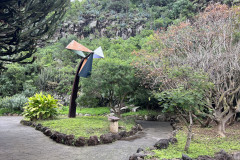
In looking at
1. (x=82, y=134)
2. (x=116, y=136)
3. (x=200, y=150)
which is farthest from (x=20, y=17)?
(x=200, y=150)

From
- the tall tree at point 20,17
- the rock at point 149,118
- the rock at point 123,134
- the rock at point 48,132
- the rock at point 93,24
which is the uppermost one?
the rock at point 93,24

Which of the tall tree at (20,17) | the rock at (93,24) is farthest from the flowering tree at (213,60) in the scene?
the rock at (93,24)

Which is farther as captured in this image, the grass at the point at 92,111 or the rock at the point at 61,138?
the grass at the point at 92,111

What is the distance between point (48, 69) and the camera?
1809 cm

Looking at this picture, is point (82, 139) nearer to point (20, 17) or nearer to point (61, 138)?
point (61, 138)

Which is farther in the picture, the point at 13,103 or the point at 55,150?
the point at 13,103

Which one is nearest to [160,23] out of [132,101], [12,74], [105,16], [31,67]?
[105,16]

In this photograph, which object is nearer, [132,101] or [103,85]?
[103,85]

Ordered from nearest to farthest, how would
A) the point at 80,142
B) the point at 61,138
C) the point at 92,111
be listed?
1. the point at 80,142
2. the point at 61,138
3. the point at 92,111

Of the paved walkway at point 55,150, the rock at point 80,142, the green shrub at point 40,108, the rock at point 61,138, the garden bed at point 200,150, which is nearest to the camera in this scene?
the garden bed at point 200,150

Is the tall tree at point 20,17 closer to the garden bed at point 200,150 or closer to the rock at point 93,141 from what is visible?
the rock at point 93,141

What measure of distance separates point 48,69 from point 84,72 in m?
9.61

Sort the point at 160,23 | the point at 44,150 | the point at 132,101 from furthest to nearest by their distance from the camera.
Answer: the point at 160,23, the point at 132,101, the point at 44,150

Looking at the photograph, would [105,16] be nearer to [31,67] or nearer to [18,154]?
[31,67]
